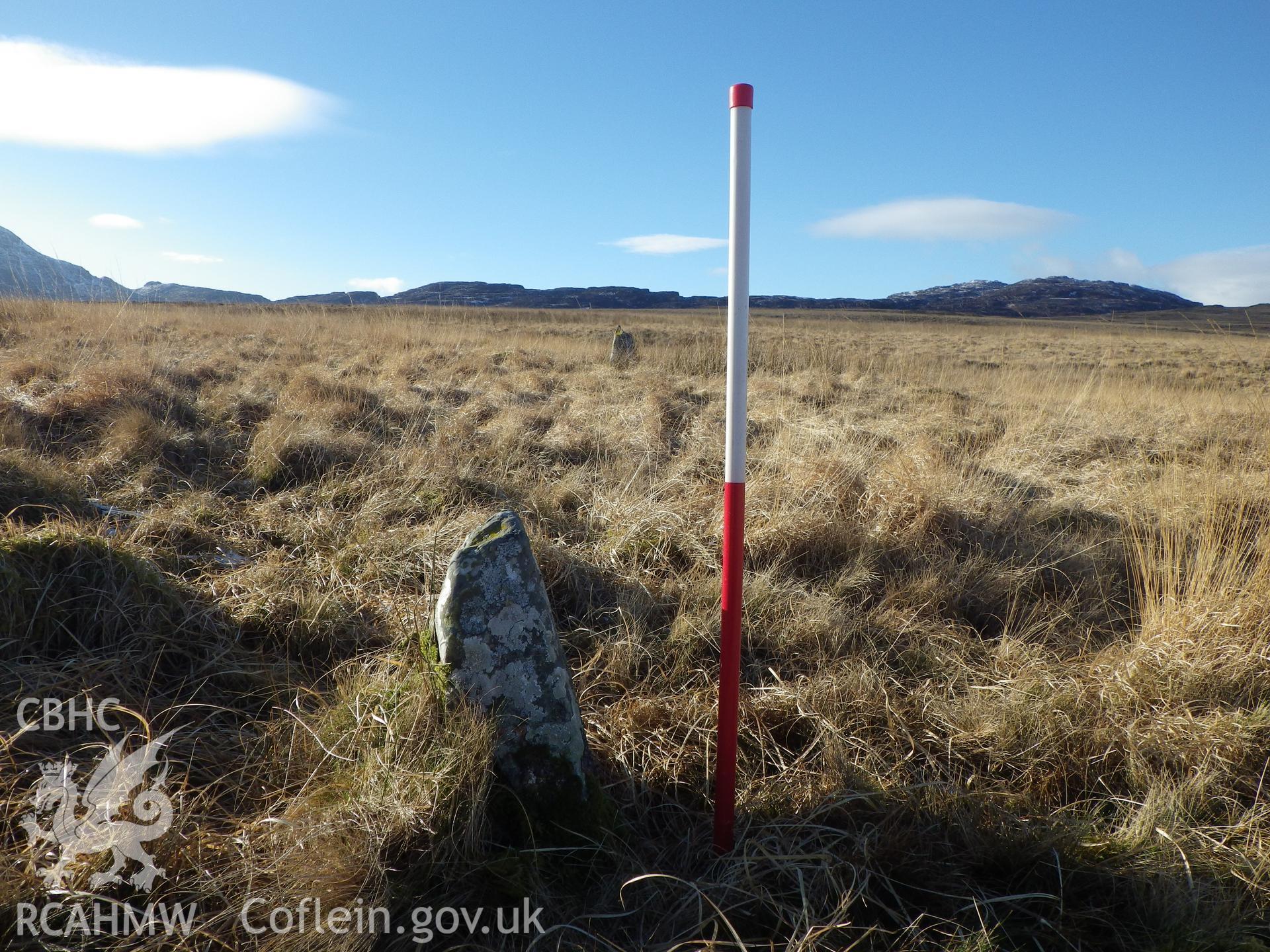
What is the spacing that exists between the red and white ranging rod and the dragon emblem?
141 centimetres

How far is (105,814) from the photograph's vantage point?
173cm

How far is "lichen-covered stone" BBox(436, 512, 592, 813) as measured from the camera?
1.90 meters

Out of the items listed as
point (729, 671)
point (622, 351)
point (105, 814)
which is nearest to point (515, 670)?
point (729, 671)

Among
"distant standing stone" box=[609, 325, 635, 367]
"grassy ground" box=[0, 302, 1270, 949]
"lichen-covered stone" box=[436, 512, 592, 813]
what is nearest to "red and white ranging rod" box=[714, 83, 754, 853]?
"grassy ground" box=[0, 302, 1270, 949]

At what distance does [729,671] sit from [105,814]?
163 centimetres

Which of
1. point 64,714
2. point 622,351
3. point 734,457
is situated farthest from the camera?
point 622,351

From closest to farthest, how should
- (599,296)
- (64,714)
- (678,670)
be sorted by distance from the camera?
(64,714) → (678,670) → (599,296)

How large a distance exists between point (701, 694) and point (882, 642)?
92 centimetres

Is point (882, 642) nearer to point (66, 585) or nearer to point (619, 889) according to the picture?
point (619, 889)

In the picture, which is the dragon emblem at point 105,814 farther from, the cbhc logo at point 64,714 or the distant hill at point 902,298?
the distant hill at point 902,298

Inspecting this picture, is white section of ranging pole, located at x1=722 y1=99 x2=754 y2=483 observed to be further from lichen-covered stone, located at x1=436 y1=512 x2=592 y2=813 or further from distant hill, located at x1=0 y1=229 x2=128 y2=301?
distant hill, located at x1=0 y1=229 x2=128 y2=301

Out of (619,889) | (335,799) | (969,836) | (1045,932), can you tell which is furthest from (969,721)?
(335,799)

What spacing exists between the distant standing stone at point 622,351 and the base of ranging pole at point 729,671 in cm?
893

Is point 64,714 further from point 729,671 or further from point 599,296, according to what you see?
point 599,296
